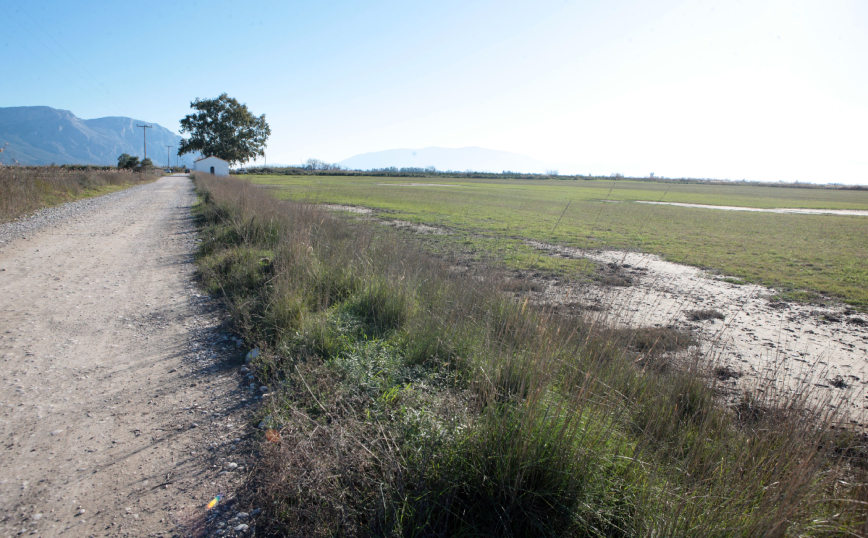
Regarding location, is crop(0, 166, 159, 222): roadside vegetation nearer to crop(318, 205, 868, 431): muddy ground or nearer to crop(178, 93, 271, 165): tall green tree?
crop(318, 205, 868, 431): muddy ground

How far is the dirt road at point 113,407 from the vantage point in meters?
2.52

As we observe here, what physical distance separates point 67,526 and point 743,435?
4.24 m

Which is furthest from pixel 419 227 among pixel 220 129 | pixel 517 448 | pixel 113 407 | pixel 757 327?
pixel 220 129

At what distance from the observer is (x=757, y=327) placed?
675 cm

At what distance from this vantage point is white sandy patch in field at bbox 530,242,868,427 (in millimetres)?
4627

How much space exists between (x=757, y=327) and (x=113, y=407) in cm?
837

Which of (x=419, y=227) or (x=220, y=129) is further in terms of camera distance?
(x=220, y=129)

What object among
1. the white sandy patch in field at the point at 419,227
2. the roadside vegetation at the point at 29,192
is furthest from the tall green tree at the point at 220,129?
the white sandy patch in field at the point at 419,227

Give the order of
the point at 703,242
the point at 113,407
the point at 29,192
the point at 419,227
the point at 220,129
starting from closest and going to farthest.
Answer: the point at 113,407
the point at 703,242
the point at 419,227
the point at 29,192
the point at 220,129

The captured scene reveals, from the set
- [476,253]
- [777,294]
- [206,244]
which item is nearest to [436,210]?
[476,253]

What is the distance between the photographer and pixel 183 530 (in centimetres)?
239

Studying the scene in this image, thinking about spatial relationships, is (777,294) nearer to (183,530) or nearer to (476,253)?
(476,253)

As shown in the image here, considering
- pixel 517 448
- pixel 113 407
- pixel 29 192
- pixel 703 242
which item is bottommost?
pixel 113 407

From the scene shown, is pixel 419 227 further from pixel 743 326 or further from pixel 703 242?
pixel 743 326
